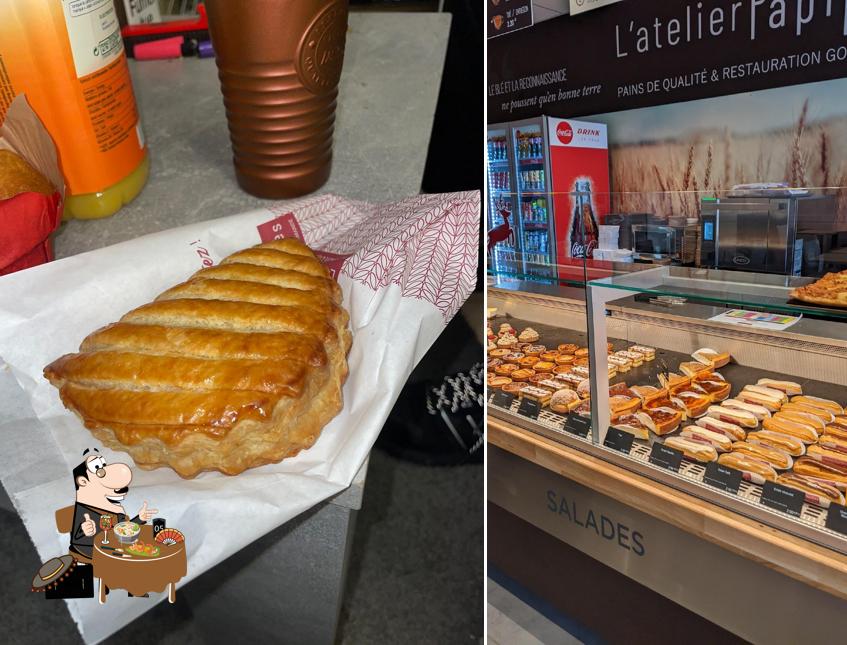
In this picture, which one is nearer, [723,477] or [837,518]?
[837,518]

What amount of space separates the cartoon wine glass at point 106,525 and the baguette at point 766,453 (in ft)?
3.44

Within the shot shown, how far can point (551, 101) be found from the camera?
10.7ft

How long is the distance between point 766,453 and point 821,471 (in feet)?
0.29

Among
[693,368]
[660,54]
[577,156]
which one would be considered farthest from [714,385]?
[577,156]

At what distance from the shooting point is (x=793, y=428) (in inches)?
47.4

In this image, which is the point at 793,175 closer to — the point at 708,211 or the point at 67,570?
the point at 708,211

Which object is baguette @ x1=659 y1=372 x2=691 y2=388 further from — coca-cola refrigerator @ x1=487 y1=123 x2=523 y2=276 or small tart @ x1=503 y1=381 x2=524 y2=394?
coca-cola refrigerator @ x1=487 y1=123 x2=523 y2=276

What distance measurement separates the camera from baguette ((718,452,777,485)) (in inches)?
44.8

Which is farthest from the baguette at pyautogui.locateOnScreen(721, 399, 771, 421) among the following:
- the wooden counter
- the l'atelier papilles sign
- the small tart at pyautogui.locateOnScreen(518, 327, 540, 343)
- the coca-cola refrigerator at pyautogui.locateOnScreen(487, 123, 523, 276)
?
the coca-cola refrigerator at pyautogui.locateOnScreen(487, 123, 523, 276)

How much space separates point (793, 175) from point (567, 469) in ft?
5.45

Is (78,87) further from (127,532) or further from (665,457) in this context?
(665,457)

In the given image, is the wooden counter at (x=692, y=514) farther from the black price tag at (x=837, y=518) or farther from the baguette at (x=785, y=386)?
the baguette at (x=785, y=386)

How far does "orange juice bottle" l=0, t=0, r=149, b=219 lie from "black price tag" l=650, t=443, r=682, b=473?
1065 mm

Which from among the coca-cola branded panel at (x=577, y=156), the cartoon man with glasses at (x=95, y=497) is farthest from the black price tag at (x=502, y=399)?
the coca-cola branded panel at (x=577, y=156)
